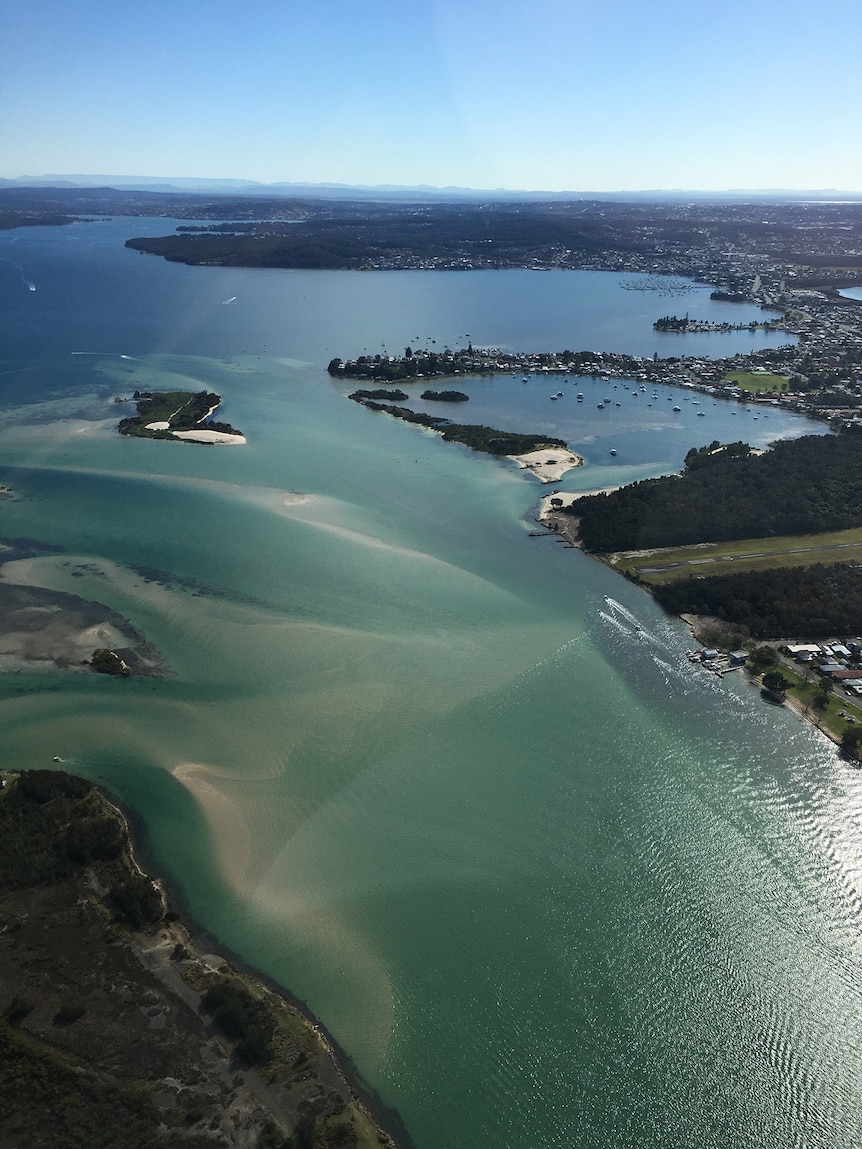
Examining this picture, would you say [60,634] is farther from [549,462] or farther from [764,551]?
[764,551]

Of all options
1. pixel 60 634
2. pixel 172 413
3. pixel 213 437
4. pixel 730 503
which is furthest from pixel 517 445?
pixel 60 634

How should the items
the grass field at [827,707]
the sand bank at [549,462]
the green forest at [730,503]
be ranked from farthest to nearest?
the sand bank at [549,462] < the green forest at [730,503] < the grass field at [827,707]

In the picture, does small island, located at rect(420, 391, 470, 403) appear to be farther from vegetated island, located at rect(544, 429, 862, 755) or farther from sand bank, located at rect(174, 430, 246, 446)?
vegetated island, located at rect(544, 429, 862, 755)

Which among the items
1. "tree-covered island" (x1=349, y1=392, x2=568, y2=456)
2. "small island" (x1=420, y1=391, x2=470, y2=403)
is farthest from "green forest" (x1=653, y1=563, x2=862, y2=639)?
"small island" (x1=420, y1=391, x2=470, y2=403)

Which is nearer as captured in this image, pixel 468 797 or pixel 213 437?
pixel 468 797

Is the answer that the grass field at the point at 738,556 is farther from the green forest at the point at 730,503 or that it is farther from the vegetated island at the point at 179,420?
the vegetated island at the point at 179,420

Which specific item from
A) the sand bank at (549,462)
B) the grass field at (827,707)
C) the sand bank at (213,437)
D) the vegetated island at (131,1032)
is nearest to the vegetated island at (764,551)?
the grass field at (827,707)
